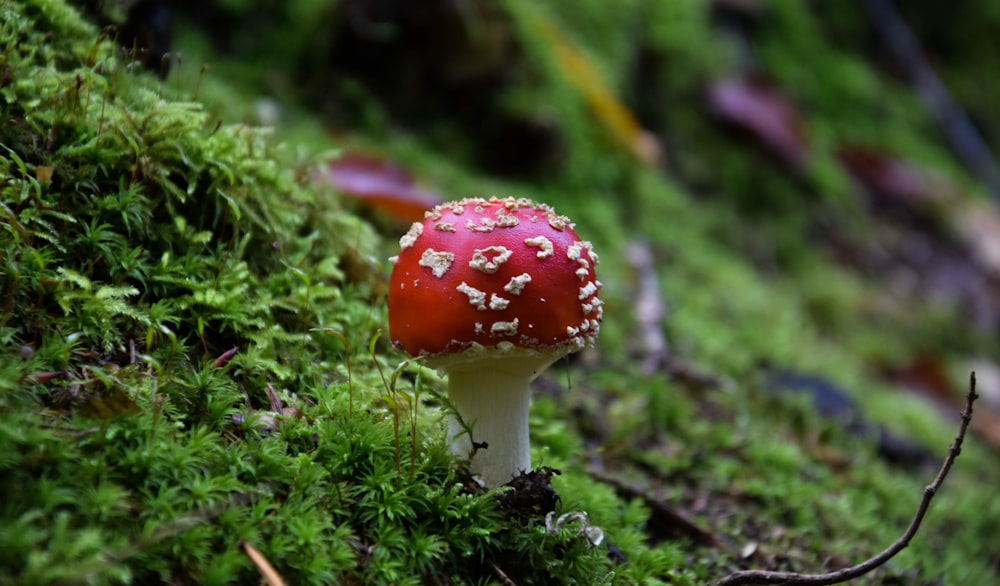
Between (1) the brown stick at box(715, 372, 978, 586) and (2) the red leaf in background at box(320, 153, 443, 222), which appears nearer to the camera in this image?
(1) the brown stick at box(715, 372, 978, 586)

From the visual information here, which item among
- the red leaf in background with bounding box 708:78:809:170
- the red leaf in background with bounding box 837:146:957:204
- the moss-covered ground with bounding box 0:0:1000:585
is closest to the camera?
the moss-covered ground with bounding box 0:0:1000:585

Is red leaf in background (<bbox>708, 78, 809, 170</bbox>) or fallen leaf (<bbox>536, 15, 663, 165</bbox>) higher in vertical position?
red leaf in background (<bbox>708, 78, 809, 170</bbox>)

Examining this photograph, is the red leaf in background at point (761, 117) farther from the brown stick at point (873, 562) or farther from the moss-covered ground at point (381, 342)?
the brown stick at point (873, 562)

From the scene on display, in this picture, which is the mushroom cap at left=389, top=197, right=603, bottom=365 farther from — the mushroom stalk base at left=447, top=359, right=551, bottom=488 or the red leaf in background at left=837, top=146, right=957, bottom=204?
the red leaf in background at left=837, top=146, right=957, bottom=204

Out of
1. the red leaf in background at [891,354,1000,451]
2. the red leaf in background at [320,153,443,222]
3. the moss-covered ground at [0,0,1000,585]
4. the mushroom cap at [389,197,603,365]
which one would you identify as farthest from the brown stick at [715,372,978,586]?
the red leaf in background at [891,354,1000,451]

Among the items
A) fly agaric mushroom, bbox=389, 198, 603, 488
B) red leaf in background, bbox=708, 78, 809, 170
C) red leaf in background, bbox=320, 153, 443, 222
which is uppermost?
red leaf in background, bbox=708, 78, 809, 170

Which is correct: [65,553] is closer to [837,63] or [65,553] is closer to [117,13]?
[117,13]
